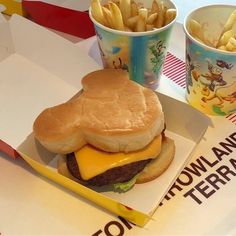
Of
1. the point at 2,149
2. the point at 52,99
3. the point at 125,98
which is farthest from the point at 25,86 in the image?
the point at 125,98

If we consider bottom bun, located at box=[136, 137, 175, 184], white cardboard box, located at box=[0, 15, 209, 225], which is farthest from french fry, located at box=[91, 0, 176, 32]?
bottom bun, located at box=[136, 137, 175, 184]

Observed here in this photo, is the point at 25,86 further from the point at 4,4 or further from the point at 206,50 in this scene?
the point at 206,50

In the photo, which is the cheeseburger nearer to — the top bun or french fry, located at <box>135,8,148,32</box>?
the top bun

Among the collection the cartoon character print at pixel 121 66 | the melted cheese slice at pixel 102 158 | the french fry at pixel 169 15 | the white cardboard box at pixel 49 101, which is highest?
the french fry at pixel 169 15

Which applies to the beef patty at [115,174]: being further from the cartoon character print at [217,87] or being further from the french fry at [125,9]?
the french fry at [125,9]

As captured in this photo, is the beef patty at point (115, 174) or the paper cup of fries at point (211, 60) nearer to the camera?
the beef patty at point (115, 174)

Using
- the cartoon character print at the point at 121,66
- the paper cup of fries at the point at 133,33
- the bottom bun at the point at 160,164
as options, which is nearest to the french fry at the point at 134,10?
the paper cup of fries at the point at 133,33
